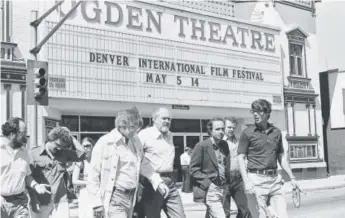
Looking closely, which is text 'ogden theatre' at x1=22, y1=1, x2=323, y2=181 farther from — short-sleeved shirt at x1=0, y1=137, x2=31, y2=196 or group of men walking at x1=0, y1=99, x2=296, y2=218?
short-sleeved shirt at x1=0, y1=137, x2=31, y2=196

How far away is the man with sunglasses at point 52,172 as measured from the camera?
6.48m

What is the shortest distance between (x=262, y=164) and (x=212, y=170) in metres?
0.90

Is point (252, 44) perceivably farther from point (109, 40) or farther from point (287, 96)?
point (109, 40)

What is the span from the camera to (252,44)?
67.4ft

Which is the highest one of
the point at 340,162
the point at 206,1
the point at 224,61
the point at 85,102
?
the point at 206,1

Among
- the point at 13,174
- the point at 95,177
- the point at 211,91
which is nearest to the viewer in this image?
the point at 95,177

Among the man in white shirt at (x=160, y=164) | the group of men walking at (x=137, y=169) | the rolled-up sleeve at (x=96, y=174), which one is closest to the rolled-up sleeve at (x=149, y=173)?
the group of men walking at (x=137, y=169)

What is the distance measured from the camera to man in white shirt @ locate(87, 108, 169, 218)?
5281 mm

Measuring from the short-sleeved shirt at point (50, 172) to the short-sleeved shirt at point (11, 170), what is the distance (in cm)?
55

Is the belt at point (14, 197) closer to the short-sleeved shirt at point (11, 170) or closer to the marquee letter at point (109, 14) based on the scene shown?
the short-sleeved shirt at point (11, 170)

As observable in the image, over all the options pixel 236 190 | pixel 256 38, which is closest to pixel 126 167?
pixel 236 190

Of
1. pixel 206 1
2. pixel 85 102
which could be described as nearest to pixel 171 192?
pixel 85 102

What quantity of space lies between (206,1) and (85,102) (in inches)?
277

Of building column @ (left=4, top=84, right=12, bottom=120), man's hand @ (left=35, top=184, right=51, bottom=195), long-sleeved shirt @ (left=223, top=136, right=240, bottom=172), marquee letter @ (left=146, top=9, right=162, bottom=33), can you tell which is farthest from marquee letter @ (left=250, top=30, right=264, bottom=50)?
man's hand @ (left=35, top=184, right=51, bottom=195)
